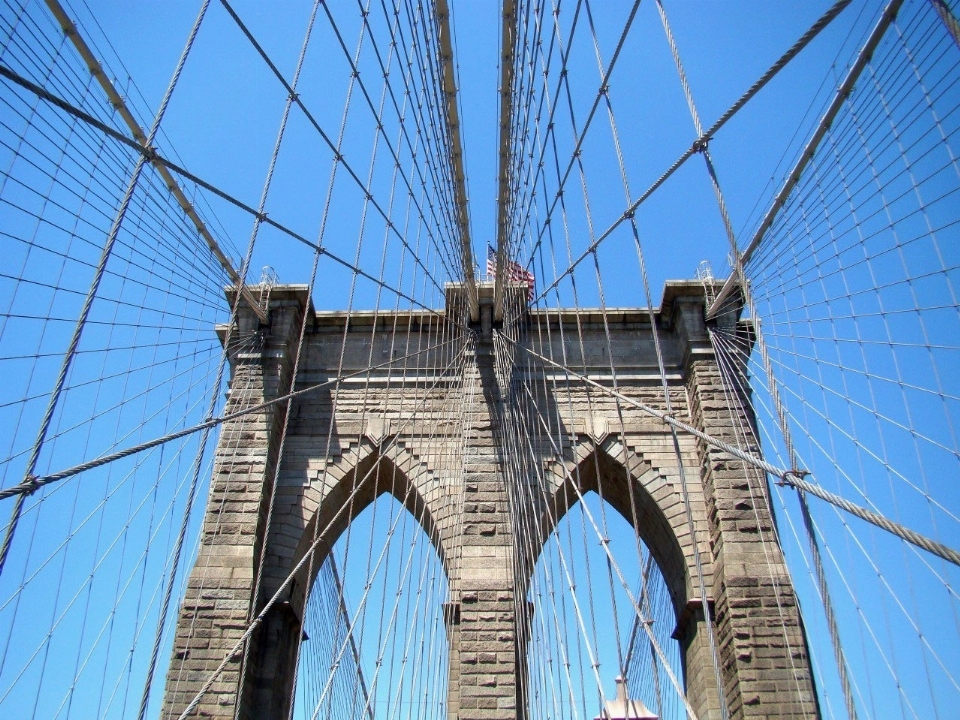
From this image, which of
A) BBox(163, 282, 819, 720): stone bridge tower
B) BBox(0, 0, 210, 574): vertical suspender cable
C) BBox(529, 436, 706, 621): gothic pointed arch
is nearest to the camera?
BBox(0, 0, 210, 574): vertical suspender cable

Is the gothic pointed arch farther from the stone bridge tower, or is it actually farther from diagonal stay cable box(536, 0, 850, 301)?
diagonal stay cable box(536, 0, 850, 301)

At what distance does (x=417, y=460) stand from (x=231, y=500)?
221 cm

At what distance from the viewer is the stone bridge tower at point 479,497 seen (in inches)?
341

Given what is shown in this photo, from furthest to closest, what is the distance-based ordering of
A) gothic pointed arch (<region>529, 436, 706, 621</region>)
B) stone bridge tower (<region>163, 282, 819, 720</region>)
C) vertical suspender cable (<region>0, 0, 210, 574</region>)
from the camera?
gothic pointed arch (<region>529, 436, 706, 621</region>)
stone bridge tower (<region>163, 282, 819, 720</region>)
vertical suspender cable (<region>0, 0, 210, 574</region>)

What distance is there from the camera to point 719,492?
938 centimetres

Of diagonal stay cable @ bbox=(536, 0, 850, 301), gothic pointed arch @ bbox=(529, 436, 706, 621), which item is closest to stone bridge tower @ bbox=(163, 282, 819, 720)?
gothic pointed arch @ bbox=(529, 436, 706, 621)

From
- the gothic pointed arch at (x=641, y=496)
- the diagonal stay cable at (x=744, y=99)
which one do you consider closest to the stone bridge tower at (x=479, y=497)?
the gothic pointed arch at (x=641, y=496)

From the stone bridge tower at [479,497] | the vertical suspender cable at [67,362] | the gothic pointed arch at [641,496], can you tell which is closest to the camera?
the vertical suspender cable at [67,362]

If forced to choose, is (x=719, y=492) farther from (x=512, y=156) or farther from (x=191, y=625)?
(x=191, y=625)

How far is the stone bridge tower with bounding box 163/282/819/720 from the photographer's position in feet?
28.4

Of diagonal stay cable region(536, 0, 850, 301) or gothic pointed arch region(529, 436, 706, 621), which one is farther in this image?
gothic pointed arch region(529, 436, 706, 621)

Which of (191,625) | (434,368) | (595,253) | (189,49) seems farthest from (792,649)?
(189,49)

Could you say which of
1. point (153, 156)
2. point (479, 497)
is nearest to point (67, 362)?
point (153, 156)

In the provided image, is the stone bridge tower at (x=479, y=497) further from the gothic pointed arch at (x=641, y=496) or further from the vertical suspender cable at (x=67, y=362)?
the vertical suspender cable at (x=67, y=362)
